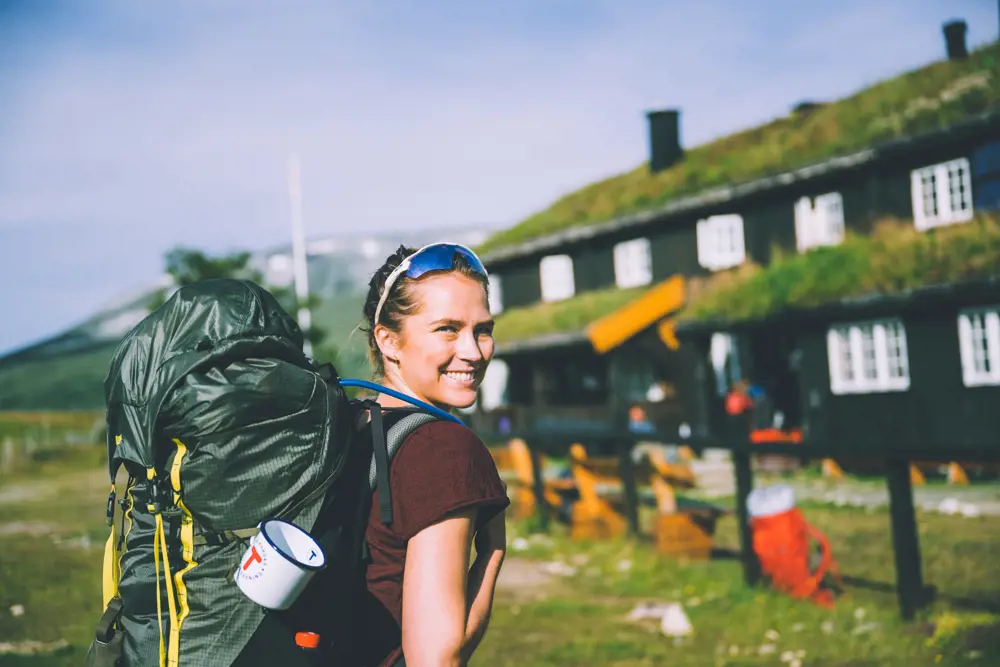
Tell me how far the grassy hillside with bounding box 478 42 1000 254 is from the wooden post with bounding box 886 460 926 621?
1668 centimetres

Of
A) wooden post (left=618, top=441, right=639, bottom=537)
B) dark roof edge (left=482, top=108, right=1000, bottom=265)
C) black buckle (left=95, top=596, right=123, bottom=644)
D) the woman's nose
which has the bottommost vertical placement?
wooden post (left=618, top=441, right=639, bottom=537)

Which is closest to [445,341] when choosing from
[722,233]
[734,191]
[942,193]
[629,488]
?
[629,488]

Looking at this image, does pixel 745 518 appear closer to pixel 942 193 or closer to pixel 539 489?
pixel 539 489

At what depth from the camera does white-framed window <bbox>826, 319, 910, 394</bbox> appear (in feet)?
80.2

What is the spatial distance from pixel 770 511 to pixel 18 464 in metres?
34.1

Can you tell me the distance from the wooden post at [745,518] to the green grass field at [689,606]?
214 mm

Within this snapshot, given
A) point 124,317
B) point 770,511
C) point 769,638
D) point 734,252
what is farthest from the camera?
point 124,317

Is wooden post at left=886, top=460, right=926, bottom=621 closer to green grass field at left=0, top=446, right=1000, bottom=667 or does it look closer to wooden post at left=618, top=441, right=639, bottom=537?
green grass field at left=0, top=446, right=1000, bottom=667

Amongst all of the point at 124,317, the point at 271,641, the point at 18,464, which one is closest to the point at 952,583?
the point at 271,641

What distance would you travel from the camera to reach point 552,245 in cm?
3788

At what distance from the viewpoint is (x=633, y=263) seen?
Result: 34906mm

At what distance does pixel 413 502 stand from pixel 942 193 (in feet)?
79.8

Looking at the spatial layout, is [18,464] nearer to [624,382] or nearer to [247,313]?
[624,382]

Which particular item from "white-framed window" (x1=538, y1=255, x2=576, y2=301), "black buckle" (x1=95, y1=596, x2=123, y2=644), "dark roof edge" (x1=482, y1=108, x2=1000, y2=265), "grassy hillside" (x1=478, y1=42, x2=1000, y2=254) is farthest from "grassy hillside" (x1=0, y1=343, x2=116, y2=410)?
"black buckle" (x1=95, y1=596, x2=123, y2=644)
